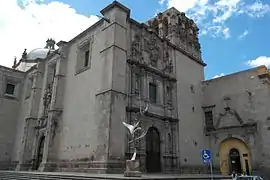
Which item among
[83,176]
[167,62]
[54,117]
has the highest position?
[167,62]

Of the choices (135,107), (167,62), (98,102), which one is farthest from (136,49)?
(98,102)

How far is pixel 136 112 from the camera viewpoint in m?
15.5

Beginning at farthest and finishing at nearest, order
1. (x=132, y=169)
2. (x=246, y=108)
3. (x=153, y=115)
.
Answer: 1. (x=246, y=108)
2. (x=153, y=115)
3. (x=132, y=169)

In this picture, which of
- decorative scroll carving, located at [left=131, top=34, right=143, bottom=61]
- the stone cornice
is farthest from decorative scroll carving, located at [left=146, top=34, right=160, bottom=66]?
the stone cornice

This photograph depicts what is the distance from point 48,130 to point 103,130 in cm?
594

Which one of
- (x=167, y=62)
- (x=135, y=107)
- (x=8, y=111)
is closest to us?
(x=135, y=107)

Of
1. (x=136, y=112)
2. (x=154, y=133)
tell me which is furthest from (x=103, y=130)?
(x=154, y=133)

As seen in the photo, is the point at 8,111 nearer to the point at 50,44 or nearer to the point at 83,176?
the point at 50,44

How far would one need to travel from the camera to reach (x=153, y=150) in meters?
16.4

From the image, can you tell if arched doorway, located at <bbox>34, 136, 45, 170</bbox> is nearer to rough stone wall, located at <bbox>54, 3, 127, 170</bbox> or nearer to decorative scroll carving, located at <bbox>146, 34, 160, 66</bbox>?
rough stone wall, located at <bbox>54, 3, 127, 170</bbox>

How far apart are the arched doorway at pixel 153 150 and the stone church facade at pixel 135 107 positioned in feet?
0.22

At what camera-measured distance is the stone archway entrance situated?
61.2ft

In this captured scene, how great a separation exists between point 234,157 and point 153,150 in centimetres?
747

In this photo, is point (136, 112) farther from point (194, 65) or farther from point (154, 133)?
point (194, 65)
